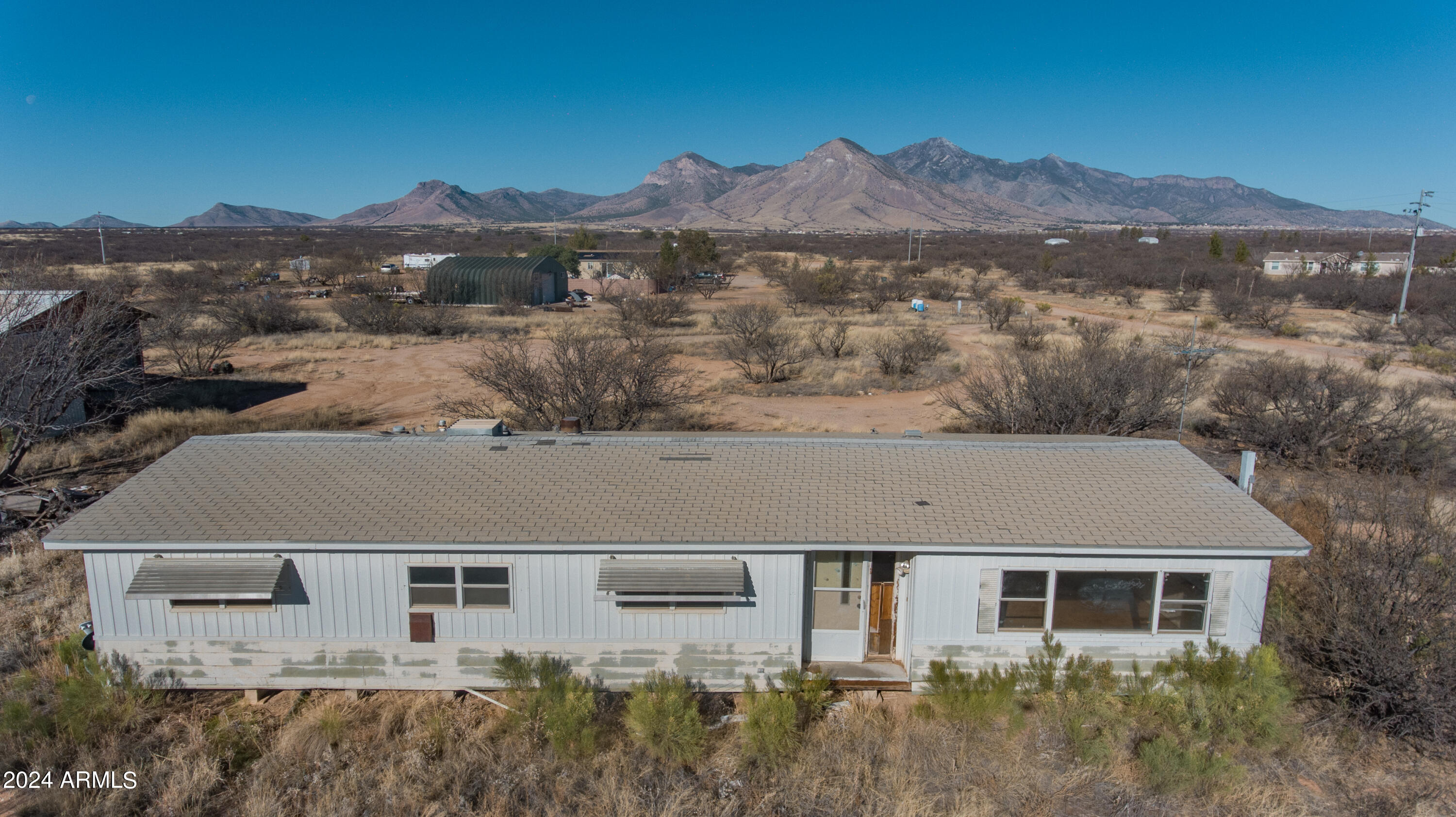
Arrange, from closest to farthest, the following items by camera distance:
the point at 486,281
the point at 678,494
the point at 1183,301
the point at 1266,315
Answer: the point at 678,494
the point at 1266,315
the point at 1183,301
the point at 486,281

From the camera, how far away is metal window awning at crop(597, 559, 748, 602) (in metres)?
8.16

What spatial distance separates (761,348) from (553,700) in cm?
2172

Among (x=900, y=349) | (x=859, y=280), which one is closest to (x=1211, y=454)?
(x=900, y=349)

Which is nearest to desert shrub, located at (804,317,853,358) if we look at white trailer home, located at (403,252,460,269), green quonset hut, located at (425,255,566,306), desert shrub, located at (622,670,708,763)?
green quonset hut, located at (425,255,566,306)

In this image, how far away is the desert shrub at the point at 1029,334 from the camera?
30.1 meters

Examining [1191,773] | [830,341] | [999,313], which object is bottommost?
[1191,773]

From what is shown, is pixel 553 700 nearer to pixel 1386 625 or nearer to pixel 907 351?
pixel 1386 625

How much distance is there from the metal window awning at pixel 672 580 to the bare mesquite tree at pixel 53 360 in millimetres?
13605

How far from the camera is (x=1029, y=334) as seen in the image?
3192 cm

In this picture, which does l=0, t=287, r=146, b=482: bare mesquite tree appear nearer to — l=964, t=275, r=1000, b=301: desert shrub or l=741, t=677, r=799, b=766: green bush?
l=741, t=677, r=799, b=766: green bush

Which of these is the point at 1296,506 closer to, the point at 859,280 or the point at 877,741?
the point at 877,741

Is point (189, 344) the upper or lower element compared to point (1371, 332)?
lower

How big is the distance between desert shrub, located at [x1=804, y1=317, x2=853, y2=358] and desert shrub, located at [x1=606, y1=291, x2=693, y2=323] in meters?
8.07

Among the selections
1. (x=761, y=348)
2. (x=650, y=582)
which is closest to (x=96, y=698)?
(x=650, y=582)
